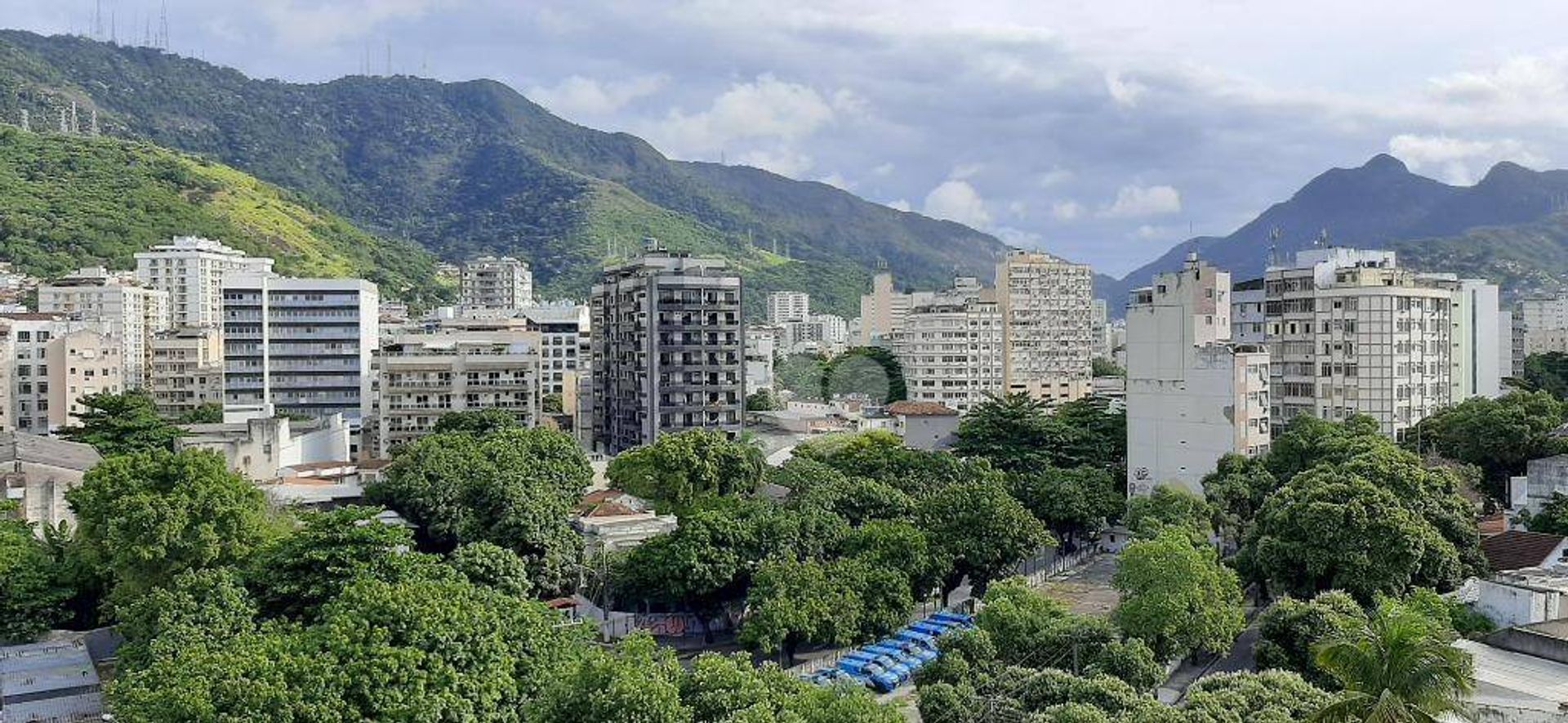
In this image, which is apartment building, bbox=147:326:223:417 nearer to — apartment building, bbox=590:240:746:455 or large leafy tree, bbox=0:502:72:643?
apartment building, bbox=590:240:746:455

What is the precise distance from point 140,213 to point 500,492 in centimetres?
7346

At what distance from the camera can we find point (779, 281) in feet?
582

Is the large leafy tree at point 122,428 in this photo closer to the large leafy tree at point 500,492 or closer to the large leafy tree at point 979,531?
the large leafy tree at point 500,492

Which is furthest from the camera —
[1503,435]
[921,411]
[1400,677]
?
[921,411]

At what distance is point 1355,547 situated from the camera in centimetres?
2488

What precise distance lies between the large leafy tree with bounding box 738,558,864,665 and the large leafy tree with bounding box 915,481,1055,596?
4.14 metres

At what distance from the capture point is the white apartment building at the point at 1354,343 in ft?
148

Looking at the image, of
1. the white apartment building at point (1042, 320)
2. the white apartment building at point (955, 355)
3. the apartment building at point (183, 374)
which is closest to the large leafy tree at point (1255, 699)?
the apartment building at point (183, 374)

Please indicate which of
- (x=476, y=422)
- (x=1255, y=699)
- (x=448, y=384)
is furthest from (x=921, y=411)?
(x=1255, y=699)

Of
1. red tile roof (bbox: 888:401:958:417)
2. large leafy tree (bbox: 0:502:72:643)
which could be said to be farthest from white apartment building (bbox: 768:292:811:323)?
large leafy tree (bbox: 0:502:72:643)

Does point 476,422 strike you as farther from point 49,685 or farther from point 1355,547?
point 1355,547

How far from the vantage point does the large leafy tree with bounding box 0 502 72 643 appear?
82.2ft

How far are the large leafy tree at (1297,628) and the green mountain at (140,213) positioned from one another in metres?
82.2

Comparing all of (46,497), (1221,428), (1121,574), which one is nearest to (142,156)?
(46,497)
